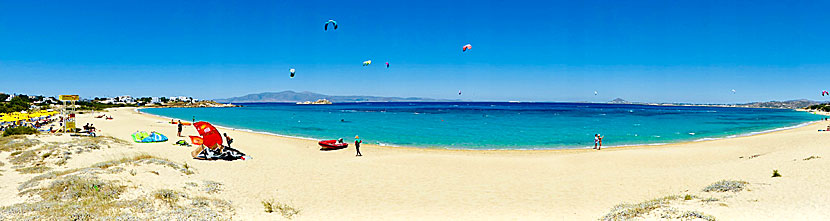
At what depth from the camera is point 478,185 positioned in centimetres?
1209

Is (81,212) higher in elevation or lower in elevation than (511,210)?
higher

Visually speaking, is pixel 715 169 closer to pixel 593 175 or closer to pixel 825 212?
pixel 593 175

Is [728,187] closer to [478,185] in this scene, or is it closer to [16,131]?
[478,185]

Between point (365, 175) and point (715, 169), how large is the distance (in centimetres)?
1304

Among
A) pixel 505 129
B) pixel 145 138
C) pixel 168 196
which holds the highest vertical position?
pixel 168 196

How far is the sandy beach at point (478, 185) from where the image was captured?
844 cm

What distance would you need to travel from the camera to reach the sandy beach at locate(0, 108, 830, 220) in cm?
844

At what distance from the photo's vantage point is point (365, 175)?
1348 cm

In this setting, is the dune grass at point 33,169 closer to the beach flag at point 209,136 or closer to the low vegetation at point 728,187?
the beach flag at point 209,136

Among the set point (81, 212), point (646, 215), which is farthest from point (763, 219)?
point (81, 212)

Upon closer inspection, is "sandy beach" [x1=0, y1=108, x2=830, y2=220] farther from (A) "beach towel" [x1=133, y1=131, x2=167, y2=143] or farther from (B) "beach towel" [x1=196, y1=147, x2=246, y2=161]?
(A) "beach towel" [x1=133, y1=131, x2=167, y2=143]

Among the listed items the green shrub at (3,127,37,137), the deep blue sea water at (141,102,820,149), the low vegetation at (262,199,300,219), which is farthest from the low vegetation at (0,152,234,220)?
the deep blue sea water at (141,102,820,149)

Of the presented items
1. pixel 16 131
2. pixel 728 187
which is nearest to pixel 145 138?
pixel 16 131

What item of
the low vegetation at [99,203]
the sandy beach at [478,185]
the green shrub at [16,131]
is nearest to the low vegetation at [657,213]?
the sandy beach at [478,185]
